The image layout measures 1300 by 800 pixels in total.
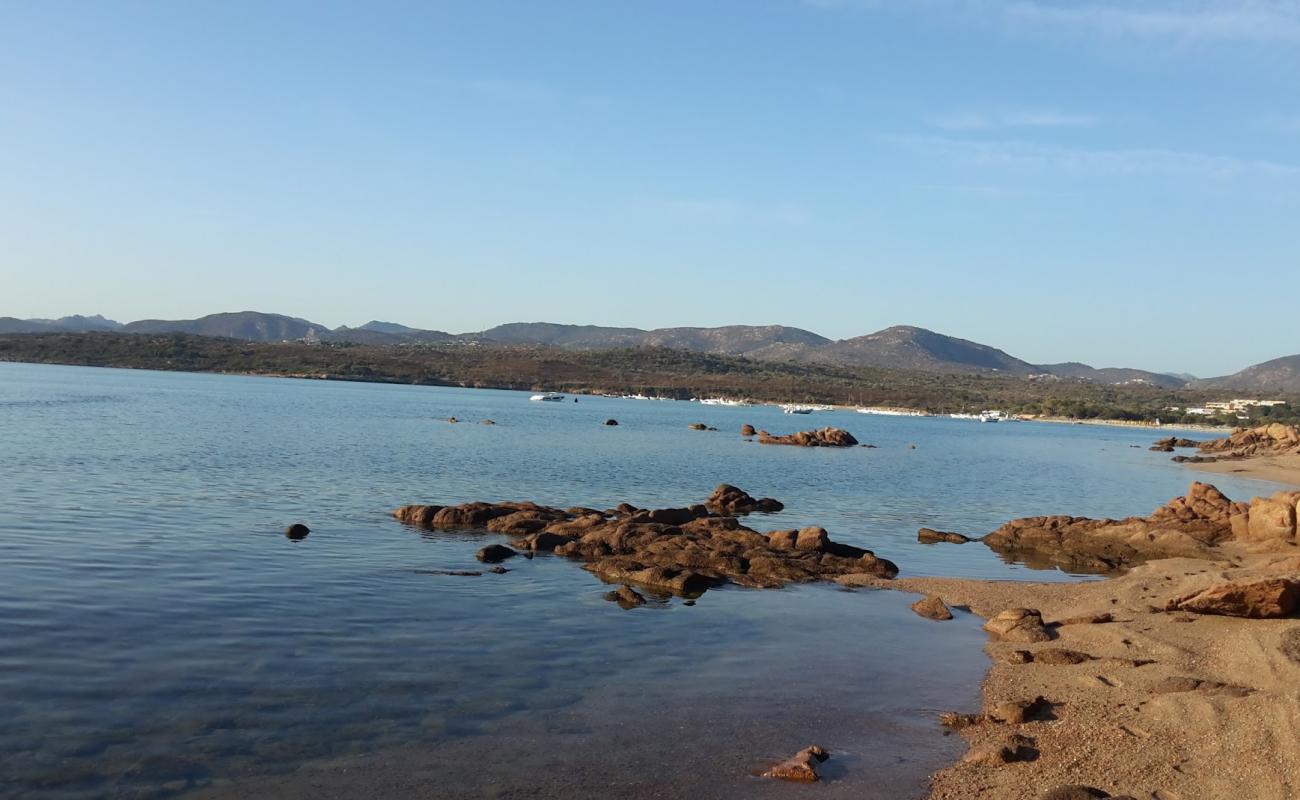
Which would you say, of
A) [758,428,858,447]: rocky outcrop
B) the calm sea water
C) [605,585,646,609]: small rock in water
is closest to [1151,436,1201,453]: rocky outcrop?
[758,428,858,447]: rocky outcrop

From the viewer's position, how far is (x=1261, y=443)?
311 feet

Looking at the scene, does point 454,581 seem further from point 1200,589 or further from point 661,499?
point 661,499

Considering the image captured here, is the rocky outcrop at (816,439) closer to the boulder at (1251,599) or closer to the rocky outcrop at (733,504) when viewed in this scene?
the rocky outcrop at (733,504)

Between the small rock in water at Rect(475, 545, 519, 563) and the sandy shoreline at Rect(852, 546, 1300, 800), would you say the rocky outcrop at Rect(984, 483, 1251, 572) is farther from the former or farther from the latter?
the small rock in water at Rect(475, 545, 519, 563)

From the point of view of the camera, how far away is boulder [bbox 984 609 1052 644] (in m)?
20.0

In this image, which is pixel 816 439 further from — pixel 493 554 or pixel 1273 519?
pixel 493 554

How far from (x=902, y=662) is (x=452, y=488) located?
28852mm

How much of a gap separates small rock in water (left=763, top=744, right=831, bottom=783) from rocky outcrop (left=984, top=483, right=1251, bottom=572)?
66.1ft

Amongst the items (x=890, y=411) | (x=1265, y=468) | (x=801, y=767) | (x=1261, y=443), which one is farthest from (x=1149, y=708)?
(x=890, y=411)

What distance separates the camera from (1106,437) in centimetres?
13738

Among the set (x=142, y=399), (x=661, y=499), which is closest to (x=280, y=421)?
(x=142, y=399)

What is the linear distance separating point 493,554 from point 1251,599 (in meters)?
17.0

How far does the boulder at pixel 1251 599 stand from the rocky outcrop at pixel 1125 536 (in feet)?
31.4

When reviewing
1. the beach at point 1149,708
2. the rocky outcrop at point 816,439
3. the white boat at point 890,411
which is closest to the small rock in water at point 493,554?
the beach at point 1149,708
